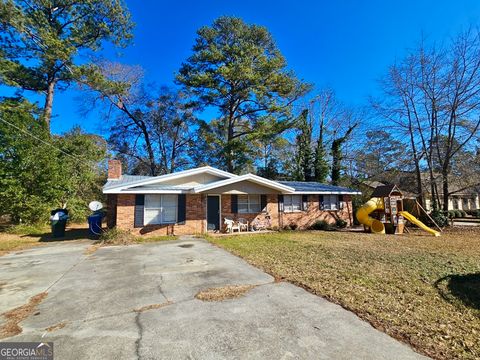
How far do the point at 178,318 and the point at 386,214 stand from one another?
14371 mm

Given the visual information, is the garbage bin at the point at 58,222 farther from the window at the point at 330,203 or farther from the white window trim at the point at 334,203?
the white window trim at the point at 334,203

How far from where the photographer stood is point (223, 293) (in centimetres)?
503

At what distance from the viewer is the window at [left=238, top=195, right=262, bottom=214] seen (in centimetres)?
1514

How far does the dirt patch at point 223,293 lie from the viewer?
15.8ft

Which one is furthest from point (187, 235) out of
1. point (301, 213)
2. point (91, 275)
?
point (301, 213)

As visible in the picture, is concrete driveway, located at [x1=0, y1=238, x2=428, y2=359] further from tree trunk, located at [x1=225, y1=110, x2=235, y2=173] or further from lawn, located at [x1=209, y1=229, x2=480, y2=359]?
tree trunk, located at [x1=225, y1=110, x2=235, y2=173]

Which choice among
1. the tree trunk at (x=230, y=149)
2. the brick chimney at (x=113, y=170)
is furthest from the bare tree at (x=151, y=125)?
the brick chimney at (x=113, y=170)

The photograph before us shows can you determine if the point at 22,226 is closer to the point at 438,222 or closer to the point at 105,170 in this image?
the point at 105,170

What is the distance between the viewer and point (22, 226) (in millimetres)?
14008

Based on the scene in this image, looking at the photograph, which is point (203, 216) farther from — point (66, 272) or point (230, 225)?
point (66, 272)

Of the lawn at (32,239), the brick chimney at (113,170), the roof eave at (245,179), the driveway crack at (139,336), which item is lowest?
the driveway crack at (139,336)

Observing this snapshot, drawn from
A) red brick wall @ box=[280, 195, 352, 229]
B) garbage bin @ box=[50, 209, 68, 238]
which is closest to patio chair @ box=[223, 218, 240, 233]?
red brick wall @ box=[280, 195, 352, 229]

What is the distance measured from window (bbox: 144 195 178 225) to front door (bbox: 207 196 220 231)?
1.91 meters

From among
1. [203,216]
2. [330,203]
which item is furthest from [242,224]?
[330,203]
